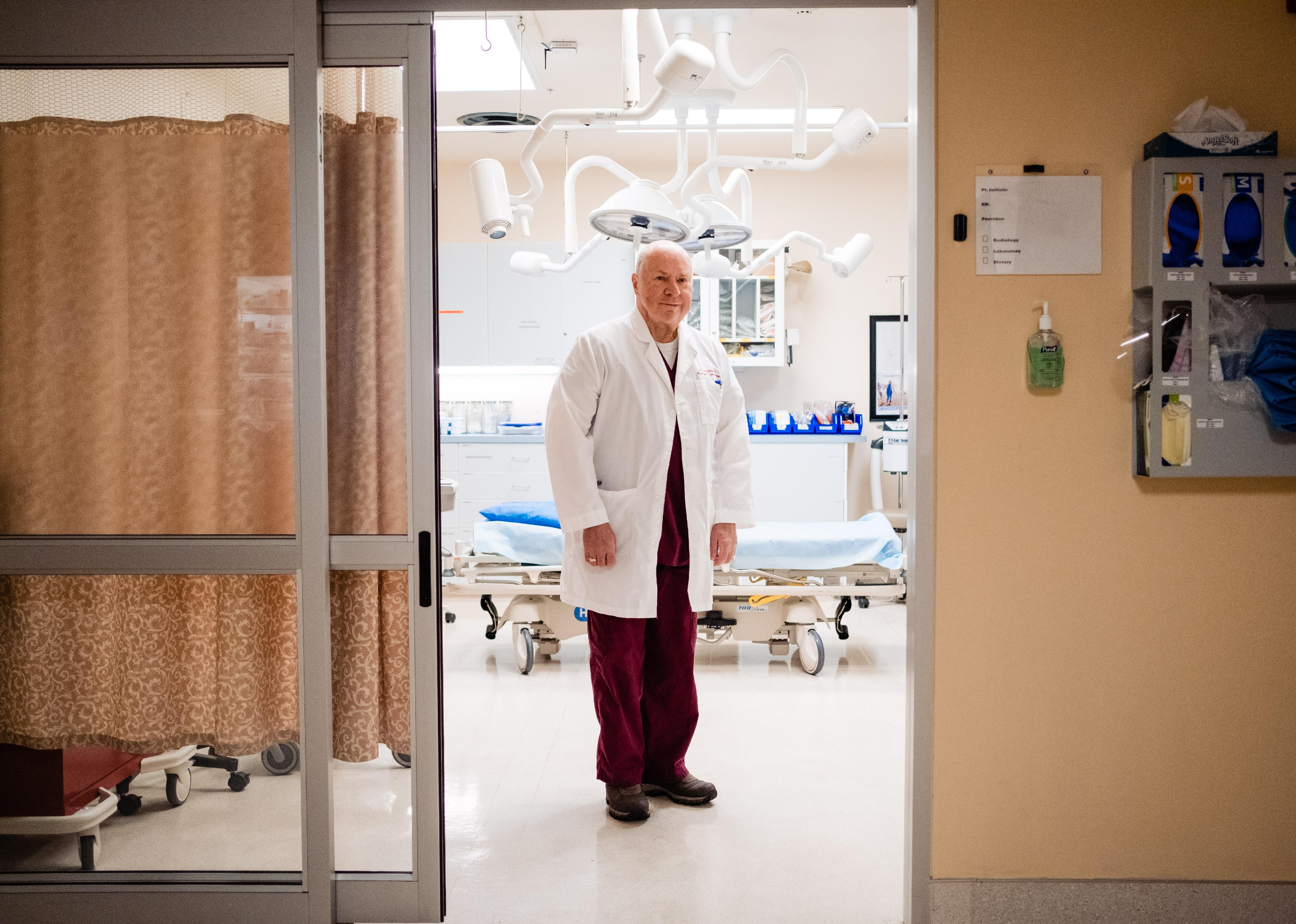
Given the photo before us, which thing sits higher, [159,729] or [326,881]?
[159,729]

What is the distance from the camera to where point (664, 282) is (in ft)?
8.60

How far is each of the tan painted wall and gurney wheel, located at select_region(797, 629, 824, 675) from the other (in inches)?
79.1

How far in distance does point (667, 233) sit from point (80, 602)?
2018 millimetres

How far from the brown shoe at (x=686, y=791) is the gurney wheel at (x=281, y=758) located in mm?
1104

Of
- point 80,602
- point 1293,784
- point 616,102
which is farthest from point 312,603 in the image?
point 616,102

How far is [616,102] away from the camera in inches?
216

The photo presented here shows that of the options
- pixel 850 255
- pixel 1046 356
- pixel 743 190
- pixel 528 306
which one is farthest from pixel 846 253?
pixel 528 306

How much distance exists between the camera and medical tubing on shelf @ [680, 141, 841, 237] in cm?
329

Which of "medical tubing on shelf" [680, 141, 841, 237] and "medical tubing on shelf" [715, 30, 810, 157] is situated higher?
"medical tubing on shelf" [715, 30, 810, 157]

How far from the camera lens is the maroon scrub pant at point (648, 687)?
2635 mm

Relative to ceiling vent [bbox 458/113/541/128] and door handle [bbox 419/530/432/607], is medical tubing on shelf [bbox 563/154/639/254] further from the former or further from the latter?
door handle [bbox 419/530/432/607]

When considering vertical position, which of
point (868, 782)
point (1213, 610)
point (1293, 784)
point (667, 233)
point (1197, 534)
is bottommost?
point (868, 782)

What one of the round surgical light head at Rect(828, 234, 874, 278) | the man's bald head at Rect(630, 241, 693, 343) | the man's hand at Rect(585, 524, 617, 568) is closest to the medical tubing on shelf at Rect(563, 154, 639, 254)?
the man's bald head at Rect(630, 241, 693, 343)

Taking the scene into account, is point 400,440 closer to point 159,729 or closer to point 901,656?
point 159,729
